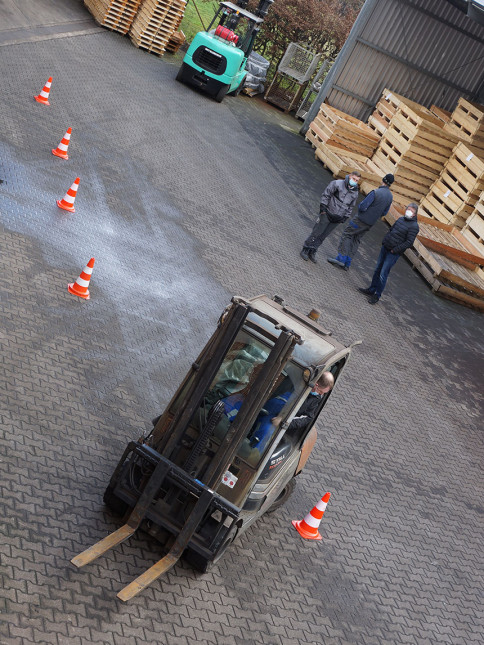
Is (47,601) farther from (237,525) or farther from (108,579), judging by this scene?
(237,525)

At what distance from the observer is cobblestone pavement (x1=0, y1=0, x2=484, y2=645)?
6645 mm

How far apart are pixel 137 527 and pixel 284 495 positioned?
219cm

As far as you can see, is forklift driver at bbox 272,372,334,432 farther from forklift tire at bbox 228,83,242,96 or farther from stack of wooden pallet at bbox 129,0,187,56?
forklift tire at bbox 228,83,242,96

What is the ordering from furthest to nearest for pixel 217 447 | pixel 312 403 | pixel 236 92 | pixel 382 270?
pixel 236 92
pixel 382 270
pixel 312 403
pixel 217 447

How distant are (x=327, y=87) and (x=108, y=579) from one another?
20447 millimetres

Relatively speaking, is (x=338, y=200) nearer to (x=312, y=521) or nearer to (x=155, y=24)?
(x=312, y=521)

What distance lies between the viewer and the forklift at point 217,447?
6531mm

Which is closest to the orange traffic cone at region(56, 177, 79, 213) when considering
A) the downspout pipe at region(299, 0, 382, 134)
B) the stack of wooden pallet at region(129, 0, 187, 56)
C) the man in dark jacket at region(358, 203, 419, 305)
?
the man in dark jacket at region(358, 203, 419, 305)

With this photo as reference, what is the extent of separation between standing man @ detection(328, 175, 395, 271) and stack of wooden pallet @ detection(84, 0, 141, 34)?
11800 millimetres

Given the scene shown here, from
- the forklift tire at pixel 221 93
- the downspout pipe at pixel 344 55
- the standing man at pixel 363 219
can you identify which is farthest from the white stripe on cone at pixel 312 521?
the downspout pipe at pixel 344 55

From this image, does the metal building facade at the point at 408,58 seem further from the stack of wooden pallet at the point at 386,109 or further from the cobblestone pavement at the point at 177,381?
the cobblestone pavement at the point at 177,381

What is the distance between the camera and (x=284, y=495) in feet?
27.6

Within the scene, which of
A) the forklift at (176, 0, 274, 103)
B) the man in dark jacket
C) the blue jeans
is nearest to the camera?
the man in dark jacket

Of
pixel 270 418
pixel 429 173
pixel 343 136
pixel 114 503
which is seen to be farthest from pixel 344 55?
pixel 114 503
